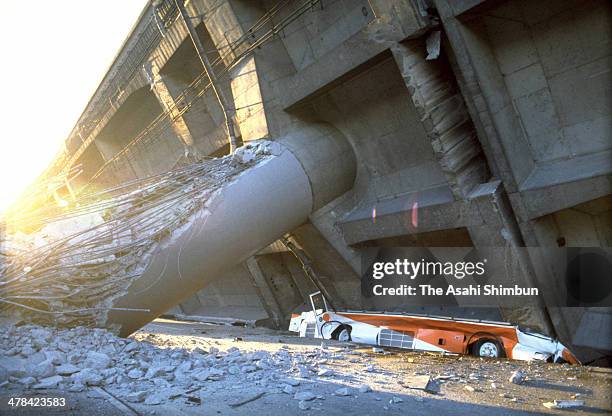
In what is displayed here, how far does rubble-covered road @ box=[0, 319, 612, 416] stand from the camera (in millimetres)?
4461

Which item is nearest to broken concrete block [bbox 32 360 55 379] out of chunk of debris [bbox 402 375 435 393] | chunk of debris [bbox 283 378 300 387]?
chunk of debris [bbox 283 378 300 387]

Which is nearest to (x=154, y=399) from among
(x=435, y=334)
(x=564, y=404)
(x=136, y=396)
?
(x=136, y=396)

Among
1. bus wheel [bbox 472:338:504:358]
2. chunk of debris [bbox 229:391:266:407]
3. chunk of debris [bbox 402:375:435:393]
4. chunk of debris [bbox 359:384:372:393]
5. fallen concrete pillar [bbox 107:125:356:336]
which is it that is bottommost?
bus wheel [bbox 472:338:504:358]

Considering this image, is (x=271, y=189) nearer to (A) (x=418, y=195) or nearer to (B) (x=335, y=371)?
(A) (x=418, y=195)

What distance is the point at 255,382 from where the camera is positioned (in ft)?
17.3

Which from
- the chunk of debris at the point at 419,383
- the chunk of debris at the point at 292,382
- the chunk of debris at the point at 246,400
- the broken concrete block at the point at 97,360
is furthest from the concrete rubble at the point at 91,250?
the chunk of debris at the point at 419,383

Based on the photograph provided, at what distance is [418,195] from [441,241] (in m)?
1.05

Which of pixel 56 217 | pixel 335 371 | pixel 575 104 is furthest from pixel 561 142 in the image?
pixel 56 217

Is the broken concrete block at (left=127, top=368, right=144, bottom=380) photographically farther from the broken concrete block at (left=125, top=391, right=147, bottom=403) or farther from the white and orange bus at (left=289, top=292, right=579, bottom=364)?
the white and orange bus at (left=289, top=292, right=579, bottom=364)

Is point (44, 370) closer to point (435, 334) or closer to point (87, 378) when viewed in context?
point (87, 378)

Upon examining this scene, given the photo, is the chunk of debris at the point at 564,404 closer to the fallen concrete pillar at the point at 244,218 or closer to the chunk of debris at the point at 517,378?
the chunk of debris at the point at 517,378

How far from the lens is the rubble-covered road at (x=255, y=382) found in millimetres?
4461

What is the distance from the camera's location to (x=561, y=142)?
302 inches

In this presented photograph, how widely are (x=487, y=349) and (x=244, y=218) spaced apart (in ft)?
16.1
